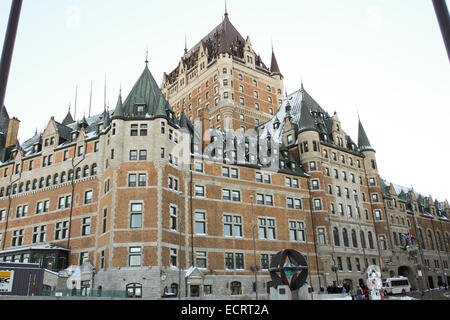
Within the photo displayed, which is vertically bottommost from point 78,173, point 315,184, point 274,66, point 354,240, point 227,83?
point 354,240

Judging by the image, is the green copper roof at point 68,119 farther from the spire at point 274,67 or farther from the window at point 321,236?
the spire at point 274,67

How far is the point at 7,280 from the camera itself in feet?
108

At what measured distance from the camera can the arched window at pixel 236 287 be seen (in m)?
46.9

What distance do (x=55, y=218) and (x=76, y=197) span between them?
3.90 metres

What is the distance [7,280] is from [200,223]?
826 inches

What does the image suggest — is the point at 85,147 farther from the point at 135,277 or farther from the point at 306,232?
the point at 306,232

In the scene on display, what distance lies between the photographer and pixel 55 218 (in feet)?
161

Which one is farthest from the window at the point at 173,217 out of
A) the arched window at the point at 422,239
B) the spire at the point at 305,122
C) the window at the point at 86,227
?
the arched window at the point at 422,239

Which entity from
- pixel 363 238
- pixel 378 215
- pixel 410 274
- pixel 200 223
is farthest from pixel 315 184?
pixel 410 274

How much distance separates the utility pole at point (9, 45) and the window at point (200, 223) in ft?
128

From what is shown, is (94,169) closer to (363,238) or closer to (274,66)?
(363,238)

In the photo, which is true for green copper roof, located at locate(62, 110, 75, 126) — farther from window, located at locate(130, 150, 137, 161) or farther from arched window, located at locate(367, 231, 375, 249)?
arched window, located at locate(367, 231, 375, 249)

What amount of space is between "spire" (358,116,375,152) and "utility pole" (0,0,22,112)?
69.1 m
